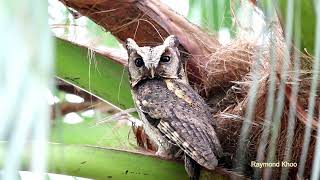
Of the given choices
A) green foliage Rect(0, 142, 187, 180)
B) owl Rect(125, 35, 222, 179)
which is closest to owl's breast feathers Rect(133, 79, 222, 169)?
owl Rect(125, 35, 222, 179)

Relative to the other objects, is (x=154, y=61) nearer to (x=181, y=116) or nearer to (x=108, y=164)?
(x=181, y=116)

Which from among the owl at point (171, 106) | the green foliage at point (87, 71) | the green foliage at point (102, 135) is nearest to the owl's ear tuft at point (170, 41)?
the owl at point (171, 106)

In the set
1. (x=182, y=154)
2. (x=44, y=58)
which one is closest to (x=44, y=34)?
(x=44, y=58)

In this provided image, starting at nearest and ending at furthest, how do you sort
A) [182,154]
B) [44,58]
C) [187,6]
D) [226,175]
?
1. [44,58]
2. [226,175]
3. [182,154]
4. [187,6]

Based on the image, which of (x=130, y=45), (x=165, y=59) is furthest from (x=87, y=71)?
(x=165, y=59)

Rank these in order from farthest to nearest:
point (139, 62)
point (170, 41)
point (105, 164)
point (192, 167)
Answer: point (139, 62), point (170, 41), point (192, 167), point (105, 164)

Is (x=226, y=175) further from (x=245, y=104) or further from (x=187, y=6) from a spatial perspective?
(x=187, y=6)

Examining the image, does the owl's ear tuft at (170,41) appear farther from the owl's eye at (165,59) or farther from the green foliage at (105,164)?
the green foliage at (105,164)
